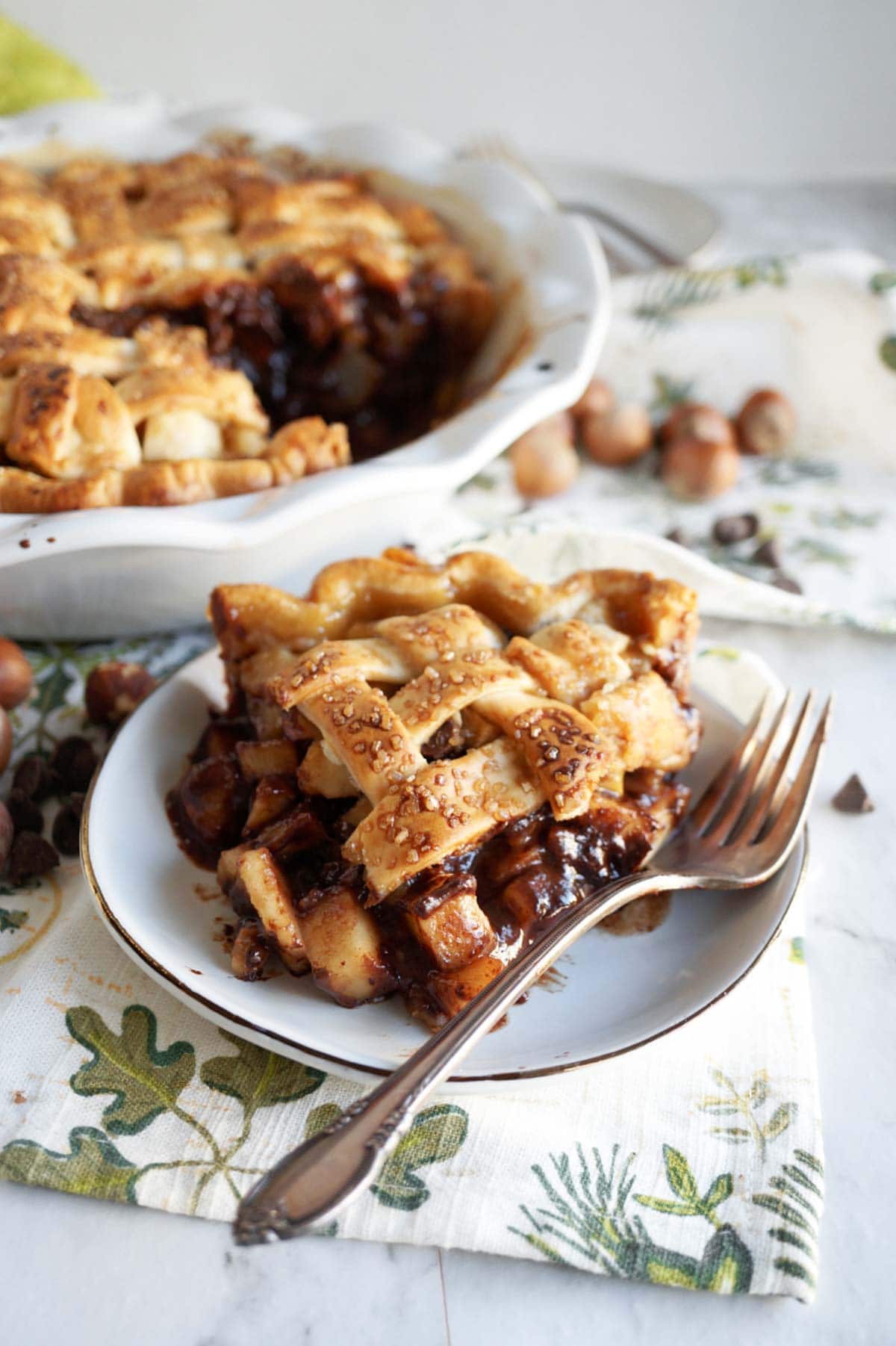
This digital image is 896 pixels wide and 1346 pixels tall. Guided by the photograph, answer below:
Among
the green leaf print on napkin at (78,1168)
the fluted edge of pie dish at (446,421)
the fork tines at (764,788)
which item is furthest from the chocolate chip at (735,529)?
the green leaf print on napkin at (78,1168)

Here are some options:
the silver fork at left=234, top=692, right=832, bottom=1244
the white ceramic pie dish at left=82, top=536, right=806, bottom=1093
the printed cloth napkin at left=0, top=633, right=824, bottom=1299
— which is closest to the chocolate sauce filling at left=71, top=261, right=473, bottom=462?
the white ceramic pie dish at left=82, top=536, right=806, bottom=1093

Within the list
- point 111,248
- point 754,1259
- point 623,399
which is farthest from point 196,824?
point 623,399

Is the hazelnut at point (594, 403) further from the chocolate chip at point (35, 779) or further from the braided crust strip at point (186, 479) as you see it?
the chocolate chip at point (35, 779)

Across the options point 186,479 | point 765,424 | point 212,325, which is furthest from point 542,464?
point 186,479

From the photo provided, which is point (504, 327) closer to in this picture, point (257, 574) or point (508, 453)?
point (508, 453)

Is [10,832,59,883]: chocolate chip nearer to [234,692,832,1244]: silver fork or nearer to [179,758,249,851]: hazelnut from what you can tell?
[179,758,249,851]: hazelnut

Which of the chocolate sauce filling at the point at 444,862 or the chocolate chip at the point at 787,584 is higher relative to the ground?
the chocolate sauce filling at the point at 444,862
